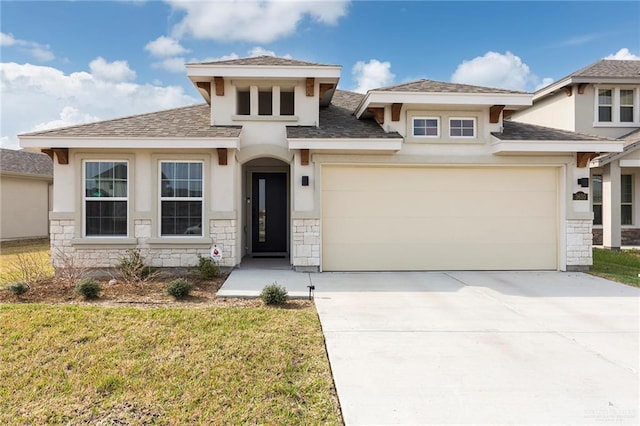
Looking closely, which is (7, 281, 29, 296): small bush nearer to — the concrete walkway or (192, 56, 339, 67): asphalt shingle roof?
the concrete walkway

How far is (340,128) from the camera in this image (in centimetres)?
932

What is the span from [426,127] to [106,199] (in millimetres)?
7882

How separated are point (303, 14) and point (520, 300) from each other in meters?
8.92

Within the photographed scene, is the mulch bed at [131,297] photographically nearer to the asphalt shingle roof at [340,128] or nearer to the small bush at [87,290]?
the small bush at [87,290]

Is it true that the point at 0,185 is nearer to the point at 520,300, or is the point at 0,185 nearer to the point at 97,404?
the point at 97,404

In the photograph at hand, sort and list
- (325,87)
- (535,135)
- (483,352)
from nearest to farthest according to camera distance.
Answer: (483,352) < (535,135) < (325,87)

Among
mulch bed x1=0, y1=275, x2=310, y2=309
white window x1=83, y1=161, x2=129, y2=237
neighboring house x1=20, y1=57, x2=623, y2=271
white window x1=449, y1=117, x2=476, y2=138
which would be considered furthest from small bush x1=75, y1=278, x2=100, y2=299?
white window x1=449, y1=117, x2=476, y2=138

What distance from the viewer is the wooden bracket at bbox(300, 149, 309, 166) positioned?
28.9 ft

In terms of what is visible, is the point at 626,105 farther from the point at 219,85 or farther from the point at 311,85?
the point at 219,85

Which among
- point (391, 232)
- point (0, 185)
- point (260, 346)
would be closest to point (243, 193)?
point (391, 232)

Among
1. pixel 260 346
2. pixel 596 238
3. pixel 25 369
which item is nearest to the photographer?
pixel 25 369

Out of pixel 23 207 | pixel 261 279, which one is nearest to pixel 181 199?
pixel 261 279

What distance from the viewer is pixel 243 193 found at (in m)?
10.9

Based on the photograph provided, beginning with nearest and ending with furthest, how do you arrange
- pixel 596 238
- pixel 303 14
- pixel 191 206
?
pixel 191 206
pixel 303 14
pixel 596 238
